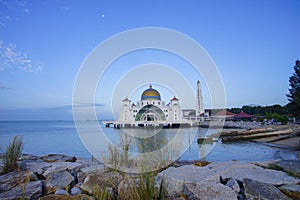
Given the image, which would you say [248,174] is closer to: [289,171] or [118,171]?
[289,171]

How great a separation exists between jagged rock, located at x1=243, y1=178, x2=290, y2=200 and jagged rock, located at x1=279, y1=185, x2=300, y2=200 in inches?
7.6

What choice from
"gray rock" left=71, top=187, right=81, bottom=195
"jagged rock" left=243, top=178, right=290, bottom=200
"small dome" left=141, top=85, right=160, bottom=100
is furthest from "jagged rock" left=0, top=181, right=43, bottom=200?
"small dome" left=141, top=85, right=160, bottom=100

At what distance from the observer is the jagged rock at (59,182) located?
2652 mm

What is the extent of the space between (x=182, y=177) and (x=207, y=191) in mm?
457

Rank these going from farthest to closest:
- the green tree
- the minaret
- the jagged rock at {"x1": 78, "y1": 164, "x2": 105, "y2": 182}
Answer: the minaret < the green tree < the jagged rock at {"x1": 78, "y1": 164, "x2": 105, "y2": 182}

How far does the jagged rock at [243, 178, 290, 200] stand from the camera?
2.12 metres

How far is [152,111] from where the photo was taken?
41.1 meters

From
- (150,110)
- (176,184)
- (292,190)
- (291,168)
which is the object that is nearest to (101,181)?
(176,184)

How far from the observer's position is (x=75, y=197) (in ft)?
7.07

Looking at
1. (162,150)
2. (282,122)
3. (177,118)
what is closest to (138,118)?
(177,118)

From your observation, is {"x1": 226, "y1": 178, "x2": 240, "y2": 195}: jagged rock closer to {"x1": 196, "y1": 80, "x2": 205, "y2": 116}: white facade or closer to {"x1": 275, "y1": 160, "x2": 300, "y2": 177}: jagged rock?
{"x1": 275, "y1": 160, "x2": 300, "y2": 177}: jagged rock

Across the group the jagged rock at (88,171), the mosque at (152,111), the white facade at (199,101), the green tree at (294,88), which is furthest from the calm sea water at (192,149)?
the white facade at (199,101)

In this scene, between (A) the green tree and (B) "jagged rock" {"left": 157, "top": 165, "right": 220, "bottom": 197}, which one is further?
(A) the green tree

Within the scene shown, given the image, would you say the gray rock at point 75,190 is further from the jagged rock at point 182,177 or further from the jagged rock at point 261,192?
the jagged rock at point 261,192
